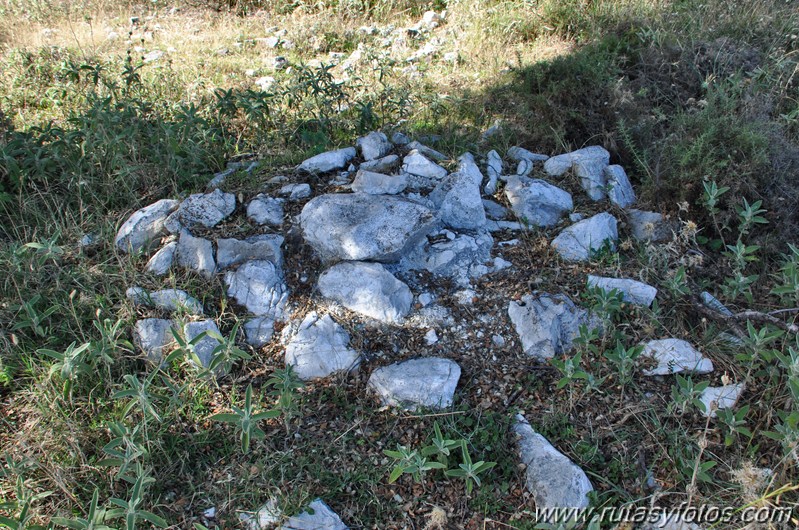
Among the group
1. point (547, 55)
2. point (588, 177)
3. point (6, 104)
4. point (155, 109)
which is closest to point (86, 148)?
point (155, 109)

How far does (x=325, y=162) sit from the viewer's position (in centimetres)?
379

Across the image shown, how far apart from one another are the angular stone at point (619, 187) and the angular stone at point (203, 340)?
92.5 inches

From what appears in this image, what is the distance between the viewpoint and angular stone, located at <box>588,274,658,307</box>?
3.07 meters

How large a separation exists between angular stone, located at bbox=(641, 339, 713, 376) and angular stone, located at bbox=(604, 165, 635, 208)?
3.35 ft

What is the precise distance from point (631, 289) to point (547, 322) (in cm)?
50

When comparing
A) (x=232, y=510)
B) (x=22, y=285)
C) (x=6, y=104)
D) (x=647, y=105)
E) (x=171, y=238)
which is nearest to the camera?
(x=232, y=510)

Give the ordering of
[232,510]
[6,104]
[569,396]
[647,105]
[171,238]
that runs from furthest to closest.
→ [6,104], [647,105], [171,238], [569,396], [232,510]

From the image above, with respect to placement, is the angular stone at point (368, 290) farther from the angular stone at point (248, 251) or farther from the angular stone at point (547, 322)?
the angular stone at point (547, 322)

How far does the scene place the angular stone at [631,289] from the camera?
10.1 ft

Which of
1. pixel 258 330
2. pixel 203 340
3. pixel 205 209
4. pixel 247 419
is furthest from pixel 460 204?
pixel 247 419

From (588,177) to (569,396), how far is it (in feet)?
5.16

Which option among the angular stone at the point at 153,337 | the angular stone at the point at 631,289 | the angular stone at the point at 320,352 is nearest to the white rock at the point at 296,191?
the angular stone at the point at 320,352

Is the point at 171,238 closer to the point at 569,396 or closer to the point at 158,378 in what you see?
the point at 158,378

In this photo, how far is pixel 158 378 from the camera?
285 cm
